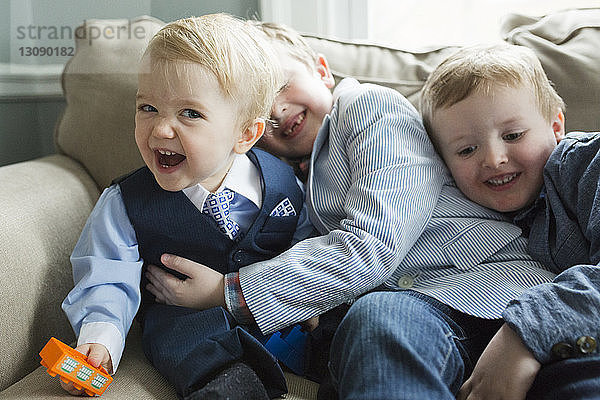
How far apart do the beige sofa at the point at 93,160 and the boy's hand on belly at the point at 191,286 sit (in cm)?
12

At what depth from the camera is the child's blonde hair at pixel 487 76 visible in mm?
1110

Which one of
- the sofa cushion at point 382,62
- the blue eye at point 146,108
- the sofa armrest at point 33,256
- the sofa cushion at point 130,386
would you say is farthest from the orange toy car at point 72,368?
the sofa cushion at point 382,62

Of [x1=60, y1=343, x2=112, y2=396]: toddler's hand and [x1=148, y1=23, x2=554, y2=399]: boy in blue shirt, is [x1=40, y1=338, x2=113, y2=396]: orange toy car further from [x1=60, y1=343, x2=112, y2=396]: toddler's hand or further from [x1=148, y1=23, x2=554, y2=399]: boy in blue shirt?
[x1=148, y1=23, x2=554, y2=399]: boy in blue shirt

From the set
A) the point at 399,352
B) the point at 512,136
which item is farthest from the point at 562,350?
the point at 512,136

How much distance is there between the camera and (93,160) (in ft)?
4.89

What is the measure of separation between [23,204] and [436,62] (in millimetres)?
922

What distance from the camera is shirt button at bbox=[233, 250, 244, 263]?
44.0 inches

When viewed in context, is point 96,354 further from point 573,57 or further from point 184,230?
point 573,57

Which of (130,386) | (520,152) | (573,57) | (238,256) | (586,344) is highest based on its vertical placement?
(573,57)

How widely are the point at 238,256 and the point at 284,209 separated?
133 millimetres

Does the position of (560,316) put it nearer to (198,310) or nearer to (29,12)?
(198,310)

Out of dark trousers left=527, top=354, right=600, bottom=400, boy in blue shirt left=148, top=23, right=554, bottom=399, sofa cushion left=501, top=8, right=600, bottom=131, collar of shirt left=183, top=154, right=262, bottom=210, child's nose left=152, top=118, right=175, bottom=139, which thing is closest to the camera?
dark trousers left=527, top=354, right=600, bottom=400

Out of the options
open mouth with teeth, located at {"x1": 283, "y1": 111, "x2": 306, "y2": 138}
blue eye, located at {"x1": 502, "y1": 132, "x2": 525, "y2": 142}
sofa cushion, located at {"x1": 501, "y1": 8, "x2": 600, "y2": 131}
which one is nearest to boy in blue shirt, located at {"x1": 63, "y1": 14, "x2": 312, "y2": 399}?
open mouth with teeth, located at {"x1": 283, "y1": 111, "x2": 306, "y2": 138}

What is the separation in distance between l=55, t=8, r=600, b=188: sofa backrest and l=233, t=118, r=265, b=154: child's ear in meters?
0.40
